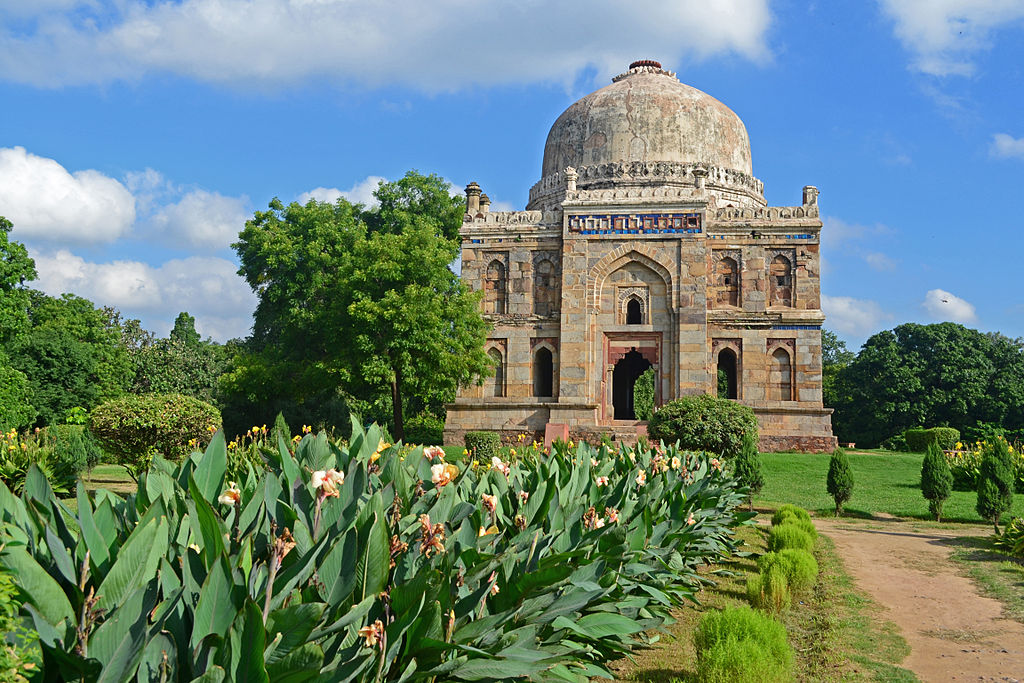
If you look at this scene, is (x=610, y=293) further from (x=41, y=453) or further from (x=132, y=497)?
(x=132, y=497)

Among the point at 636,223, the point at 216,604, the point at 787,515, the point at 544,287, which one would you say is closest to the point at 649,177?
the point at 636,223

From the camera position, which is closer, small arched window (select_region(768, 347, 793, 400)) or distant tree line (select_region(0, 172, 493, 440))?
distant tree line (select_region(0, 172, 493, 440))

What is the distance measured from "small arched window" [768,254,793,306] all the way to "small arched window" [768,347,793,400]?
1456mm

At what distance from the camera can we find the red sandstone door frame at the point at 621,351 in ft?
82.1

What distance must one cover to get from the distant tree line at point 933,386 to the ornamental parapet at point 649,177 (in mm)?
12210

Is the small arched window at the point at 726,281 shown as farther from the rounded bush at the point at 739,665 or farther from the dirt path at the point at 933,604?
the rounded bush at the point at 739,665

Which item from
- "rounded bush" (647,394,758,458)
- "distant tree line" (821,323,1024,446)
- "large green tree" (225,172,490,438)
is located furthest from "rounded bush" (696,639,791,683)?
"distant tree line" (821,323,1024,446)

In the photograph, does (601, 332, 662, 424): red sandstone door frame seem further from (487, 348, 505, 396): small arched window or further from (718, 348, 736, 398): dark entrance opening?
(487, 348, 505, 396): small arched window

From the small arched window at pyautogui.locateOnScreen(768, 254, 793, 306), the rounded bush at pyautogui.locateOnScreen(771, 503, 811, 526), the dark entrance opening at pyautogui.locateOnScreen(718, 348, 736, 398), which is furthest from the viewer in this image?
the dark entrance opening at pyautogui.locateOnScreen(718, 348, 736, 398)

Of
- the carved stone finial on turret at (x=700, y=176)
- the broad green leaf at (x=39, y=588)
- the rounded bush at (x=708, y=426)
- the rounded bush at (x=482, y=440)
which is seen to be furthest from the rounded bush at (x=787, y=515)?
the carved stone finial on turret at (x=700, y=176)

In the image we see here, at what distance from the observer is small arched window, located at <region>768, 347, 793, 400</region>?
24.5 m

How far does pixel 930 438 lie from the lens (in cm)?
2788

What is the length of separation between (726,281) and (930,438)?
9.05 meters

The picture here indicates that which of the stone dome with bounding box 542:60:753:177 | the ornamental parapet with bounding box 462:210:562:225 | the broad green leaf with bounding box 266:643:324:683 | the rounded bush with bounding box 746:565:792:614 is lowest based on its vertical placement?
the rounded bush with bounding box 746:565:792:614
